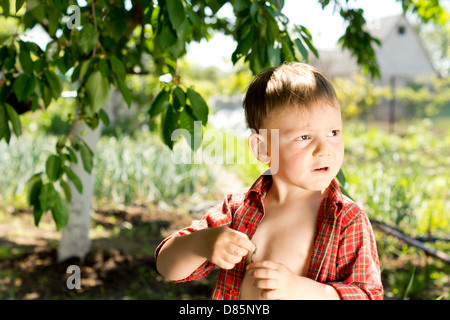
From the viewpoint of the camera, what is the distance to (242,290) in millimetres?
1003

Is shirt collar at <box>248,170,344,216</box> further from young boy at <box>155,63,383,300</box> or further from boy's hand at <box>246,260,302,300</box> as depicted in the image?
boy's hand at <box>246,260,302,300</box>

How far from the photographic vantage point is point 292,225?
996 mm

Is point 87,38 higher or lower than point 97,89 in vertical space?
higher

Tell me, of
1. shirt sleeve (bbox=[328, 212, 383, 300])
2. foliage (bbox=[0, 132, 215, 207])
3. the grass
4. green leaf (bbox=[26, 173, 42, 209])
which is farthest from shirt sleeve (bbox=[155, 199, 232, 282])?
foliage (bbox=[0, 132, 215, 207])

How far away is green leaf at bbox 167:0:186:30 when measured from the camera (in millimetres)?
1124

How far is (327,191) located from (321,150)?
153 millimetres

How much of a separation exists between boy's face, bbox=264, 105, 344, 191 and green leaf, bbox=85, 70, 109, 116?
2.03 ft

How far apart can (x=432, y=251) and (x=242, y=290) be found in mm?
1926

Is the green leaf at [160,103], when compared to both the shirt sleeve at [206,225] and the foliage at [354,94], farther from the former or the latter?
the foliage at [354,94]

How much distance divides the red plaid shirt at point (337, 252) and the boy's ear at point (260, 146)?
0.27ft

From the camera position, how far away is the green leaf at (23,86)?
1.34 meters

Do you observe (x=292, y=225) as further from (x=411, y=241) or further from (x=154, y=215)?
(x=154, y=215)

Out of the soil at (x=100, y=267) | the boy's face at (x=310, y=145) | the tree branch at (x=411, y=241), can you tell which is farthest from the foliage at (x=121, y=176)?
the boy's face at (x=310, y=145)

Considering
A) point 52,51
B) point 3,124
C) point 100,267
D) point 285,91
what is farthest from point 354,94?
point 285,91
